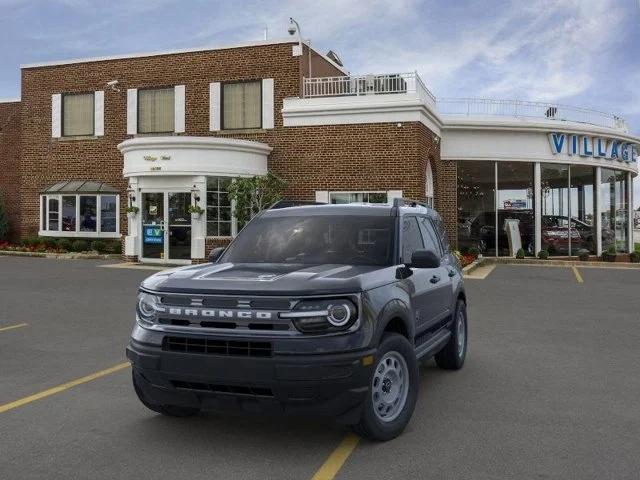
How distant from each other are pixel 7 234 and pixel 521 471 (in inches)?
1081

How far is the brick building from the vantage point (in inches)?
822

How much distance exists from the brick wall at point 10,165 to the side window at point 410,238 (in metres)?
25.6

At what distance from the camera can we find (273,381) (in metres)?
4.18

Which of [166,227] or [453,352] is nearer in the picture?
[453,352]

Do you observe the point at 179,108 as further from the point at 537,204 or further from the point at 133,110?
the point at 537,204

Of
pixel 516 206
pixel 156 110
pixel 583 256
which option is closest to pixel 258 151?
pixel 156 110

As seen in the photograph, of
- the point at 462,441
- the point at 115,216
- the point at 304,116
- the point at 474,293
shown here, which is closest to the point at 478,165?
the point at 304,116

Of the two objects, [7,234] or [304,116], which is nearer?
[304,116]

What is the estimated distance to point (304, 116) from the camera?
22.0m

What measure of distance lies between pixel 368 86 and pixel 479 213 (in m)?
6.75

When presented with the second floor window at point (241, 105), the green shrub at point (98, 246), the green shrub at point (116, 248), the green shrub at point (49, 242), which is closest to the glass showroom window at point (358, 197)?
the second floor window at point (241, 105)

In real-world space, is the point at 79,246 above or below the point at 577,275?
above

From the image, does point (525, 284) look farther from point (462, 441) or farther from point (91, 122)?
point (91, 122)

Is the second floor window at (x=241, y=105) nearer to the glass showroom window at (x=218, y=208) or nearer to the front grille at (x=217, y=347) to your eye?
the glass showroom window at (x=218, y=208)
